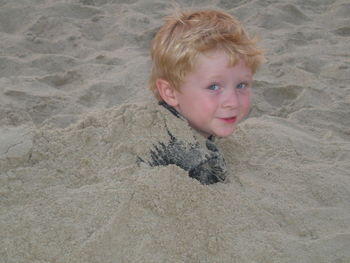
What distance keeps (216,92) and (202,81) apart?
0.07 m

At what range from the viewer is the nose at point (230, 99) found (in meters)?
1.86

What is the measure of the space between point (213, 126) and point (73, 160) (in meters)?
0.60

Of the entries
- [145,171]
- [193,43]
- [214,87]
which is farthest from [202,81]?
[145,171]

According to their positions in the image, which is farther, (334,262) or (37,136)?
(37,136)

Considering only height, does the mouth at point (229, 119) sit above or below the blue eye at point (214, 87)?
below

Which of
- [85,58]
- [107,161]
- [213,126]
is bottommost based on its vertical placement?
[85,58]

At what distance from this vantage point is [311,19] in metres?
4.11

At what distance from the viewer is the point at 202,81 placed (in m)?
1.87

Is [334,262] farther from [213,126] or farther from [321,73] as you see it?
[321,73]

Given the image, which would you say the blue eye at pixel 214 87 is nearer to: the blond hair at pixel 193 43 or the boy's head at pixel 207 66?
the boy's head at pixel 207 66

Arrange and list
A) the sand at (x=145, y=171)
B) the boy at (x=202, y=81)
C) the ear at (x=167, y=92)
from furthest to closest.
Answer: the ear at (x=167, y=92)
the boy at (x=202, y=81)
the sand at (x=145, y=171)

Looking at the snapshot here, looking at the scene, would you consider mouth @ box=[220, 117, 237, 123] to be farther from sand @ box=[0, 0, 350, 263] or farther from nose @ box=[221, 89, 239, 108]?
sand @ box=[0, 0, 350, 263]

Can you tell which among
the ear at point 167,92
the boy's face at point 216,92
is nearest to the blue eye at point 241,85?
the boy's face at point 216,92

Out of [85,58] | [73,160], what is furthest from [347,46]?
[73,160]
